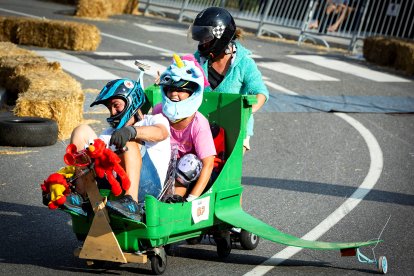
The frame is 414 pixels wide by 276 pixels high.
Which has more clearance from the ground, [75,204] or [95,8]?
[75,204]

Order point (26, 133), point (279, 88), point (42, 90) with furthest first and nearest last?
1. point (279, 88)
2. point (42, 90)
3. point (26, 133)

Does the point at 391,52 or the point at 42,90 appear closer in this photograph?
the point at 42,90

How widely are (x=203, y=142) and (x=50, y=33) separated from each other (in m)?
13.5

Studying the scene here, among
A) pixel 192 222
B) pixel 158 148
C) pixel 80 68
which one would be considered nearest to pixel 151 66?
pixel 80 68

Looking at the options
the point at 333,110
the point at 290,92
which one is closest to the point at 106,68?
the point at 290,92

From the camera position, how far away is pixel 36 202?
8750 millimetres

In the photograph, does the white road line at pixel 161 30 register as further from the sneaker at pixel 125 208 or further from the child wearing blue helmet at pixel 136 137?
the sneaker at pixel 125 208

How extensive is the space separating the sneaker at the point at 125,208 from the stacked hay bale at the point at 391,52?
46.9 ft

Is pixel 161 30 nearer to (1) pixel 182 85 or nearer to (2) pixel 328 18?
(2) pixel 328 18

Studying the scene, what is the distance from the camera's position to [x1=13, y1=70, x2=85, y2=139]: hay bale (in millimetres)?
11734

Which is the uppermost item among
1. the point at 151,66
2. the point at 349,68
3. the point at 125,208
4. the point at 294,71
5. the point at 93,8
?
the point at 125,208

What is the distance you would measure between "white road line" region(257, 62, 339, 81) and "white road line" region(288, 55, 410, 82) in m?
0.92

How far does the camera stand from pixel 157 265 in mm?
6742

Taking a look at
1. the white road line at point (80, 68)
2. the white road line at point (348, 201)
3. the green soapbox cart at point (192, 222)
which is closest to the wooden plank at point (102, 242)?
the green soapbox cart at point (192, 222)
